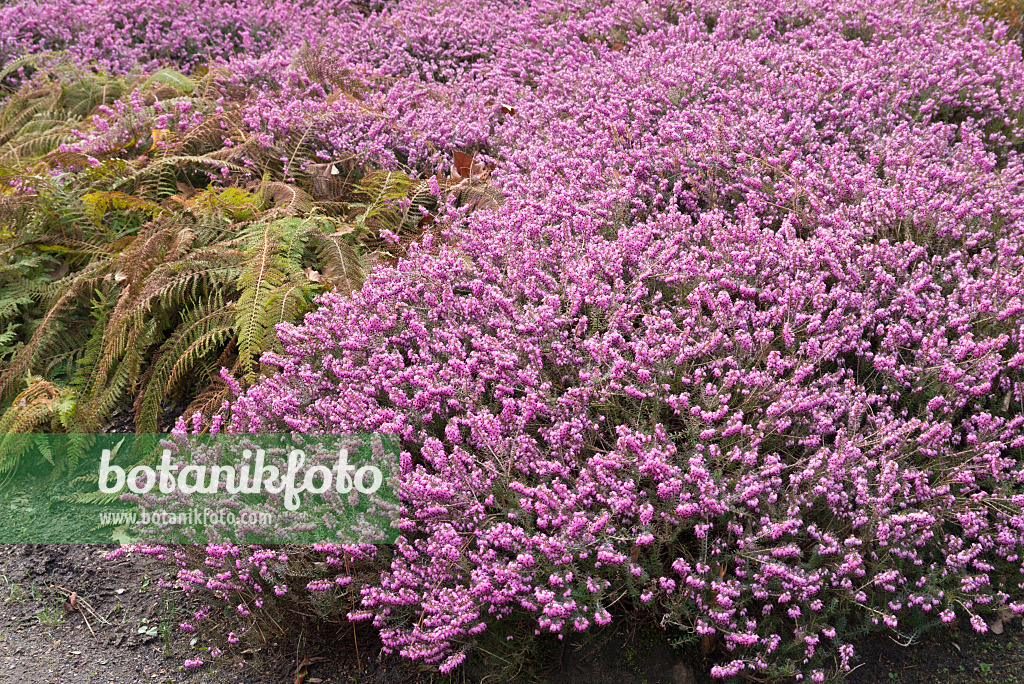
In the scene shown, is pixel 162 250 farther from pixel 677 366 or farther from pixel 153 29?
pixel 153 29

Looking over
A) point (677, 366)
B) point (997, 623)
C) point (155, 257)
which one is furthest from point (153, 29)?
point (997, 623)

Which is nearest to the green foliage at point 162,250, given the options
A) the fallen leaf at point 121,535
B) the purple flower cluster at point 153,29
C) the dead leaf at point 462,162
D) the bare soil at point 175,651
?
the dead leaf at point 462,162

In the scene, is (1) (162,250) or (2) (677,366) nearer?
(2) (677,366)

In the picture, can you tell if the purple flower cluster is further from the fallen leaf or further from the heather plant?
the fallen leaf

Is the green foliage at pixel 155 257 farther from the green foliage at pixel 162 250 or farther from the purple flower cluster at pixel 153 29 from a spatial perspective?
the purple flower cluster at pixel 153 29

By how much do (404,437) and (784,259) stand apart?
1538 millimetres

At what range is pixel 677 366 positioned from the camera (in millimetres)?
2543

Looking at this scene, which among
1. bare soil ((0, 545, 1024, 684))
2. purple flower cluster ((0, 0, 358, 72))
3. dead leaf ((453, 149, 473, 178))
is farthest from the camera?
purple flower cluster ((0, 0, 358, 72))

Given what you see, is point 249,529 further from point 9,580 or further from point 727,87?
point 727,87

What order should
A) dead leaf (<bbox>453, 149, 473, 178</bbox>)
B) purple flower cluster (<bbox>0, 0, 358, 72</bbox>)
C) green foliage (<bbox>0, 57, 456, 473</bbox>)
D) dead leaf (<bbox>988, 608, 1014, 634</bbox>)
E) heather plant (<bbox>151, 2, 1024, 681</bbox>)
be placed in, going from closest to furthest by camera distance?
1. heather plant (<bbox>151, 2, 1024, 681</bbox>)
2. dead leaf (<bbox>988, 608, 1014, 634</bbox>)
3. green foliage (<bbox>0, 57, 456, 473</bbox>)
4. dead leaf (<bbox>453, 149, 473, 178</bbox>)
5. purple flower cluster (<bbox>0, 0, 358, 72</bbox>)

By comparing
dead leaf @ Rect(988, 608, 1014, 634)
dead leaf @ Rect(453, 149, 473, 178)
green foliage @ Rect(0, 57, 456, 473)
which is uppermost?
dead leaf @ Rect(453, 149, 473, 178)

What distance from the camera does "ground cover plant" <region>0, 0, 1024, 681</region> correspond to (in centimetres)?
216

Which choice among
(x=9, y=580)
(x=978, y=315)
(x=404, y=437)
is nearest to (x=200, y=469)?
(x=404, y=437)

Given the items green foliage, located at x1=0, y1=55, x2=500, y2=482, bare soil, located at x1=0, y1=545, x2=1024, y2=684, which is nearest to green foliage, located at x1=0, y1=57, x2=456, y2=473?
green foliage, located at x1=0, y1=55, x2=500, y2=482
